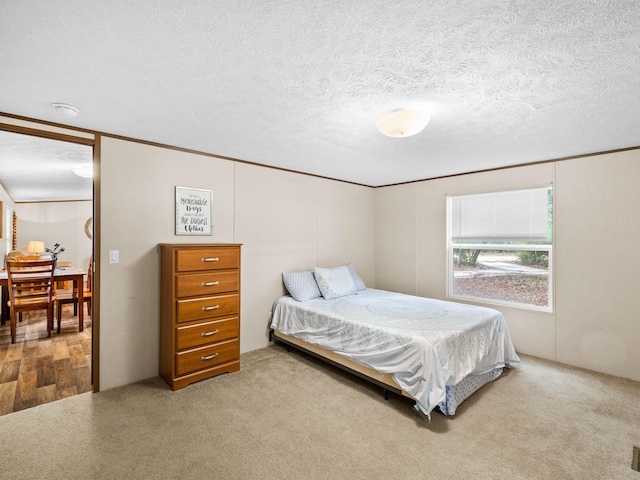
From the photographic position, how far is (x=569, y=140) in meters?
2.77

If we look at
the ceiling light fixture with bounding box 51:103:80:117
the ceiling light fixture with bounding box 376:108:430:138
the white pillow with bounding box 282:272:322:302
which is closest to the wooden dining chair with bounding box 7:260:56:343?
the ceiling light fixture with bounding box 51:103:80:117

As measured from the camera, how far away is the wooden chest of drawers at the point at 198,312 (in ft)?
8.89

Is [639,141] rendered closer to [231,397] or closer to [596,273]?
[596,273]

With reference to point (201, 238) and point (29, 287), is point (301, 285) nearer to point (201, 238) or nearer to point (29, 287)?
point (201, 238)

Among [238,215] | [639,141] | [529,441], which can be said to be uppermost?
[639,141]

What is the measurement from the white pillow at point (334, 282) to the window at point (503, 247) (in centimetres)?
140

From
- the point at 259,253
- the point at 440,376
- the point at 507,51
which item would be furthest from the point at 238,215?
the point at 507,51

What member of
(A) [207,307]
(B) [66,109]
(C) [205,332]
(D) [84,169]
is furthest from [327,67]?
(D) [84,169]

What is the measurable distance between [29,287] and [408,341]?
4.67 metres

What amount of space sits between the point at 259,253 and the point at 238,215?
531mm

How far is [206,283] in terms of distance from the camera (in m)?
2.87

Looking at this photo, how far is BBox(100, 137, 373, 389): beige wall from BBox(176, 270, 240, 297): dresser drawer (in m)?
0.45

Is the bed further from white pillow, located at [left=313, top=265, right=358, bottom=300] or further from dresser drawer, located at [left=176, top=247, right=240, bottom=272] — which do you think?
dresser drawer, located at [left=176, top=247, right=240, bottom=272]

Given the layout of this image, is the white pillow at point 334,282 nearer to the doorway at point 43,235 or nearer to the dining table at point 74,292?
the doorway at point 43,235
